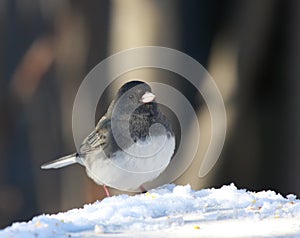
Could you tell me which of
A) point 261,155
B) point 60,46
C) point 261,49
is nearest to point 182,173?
point 261,155

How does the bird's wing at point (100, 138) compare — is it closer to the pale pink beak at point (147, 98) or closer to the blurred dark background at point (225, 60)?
the pale pink beak at point (147, 98)

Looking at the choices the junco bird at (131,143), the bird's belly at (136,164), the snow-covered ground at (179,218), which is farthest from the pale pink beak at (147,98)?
the snow-covered ground at (179,218)

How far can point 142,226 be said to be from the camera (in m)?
1.99

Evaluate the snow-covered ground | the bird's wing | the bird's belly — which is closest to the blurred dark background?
the bird's wing

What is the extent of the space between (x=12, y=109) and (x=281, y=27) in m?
2.09

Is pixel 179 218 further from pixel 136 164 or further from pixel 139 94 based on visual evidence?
pixel 139 94

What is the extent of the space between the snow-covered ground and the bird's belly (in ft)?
0.84

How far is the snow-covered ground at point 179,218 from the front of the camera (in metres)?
1.92

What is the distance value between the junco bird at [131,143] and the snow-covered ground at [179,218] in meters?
0.28

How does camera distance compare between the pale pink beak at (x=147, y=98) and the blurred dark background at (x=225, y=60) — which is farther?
the blurred dark background at (x=225, y=60)

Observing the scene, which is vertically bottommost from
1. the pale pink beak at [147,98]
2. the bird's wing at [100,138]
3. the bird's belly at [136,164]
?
the bird's belly at [136,164]

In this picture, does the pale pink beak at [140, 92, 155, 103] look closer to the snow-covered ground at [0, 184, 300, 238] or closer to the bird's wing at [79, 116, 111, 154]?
the bird's wing at [79, 116, 111, 154]

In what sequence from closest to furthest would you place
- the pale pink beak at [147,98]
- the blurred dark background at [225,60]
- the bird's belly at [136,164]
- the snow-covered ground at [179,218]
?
the snow-covered ground at [179,218], the bird's belly at [136,164], the pale pink beak at [147,98], the blurred dark background at [225,60]

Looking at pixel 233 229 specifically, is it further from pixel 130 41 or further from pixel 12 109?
pixel 12 109
